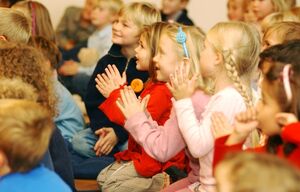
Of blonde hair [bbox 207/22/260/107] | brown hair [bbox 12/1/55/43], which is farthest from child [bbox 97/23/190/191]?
brown hair [bbox 12/1/55/43]

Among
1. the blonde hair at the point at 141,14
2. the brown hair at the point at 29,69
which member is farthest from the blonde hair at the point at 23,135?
the blonde hair at the point at 141,14

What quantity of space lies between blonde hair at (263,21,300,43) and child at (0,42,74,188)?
4.06 feet

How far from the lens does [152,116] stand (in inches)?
142

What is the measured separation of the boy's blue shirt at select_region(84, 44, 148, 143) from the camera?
13.6 ft

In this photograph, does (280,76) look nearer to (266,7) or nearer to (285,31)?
(285,31)

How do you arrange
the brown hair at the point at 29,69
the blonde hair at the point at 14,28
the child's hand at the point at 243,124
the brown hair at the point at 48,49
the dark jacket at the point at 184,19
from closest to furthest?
the child's hand at the point at 243,124 → the brown hair at the point at 29,69 → the blonde hair at the point at 14,28 → the brown hair at the point at 48,49 → the dark jacket at the point at 184,19

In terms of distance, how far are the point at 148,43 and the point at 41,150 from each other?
1.44 m

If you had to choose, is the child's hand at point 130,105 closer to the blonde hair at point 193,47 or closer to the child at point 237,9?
the blonde hair at point 193,47

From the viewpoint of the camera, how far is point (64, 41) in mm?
7652

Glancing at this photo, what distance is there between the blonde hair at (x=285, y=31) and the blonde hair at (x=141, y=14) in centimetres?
78

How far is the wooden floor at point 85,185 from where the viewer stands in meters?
4.21

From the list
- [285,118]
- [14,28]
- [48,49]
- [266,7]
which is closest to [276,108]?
[285,118]

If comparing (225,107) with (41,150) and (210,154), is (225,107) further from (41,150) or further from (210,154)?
(41,150)

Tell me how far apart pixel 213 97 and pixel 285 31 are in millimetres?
753
